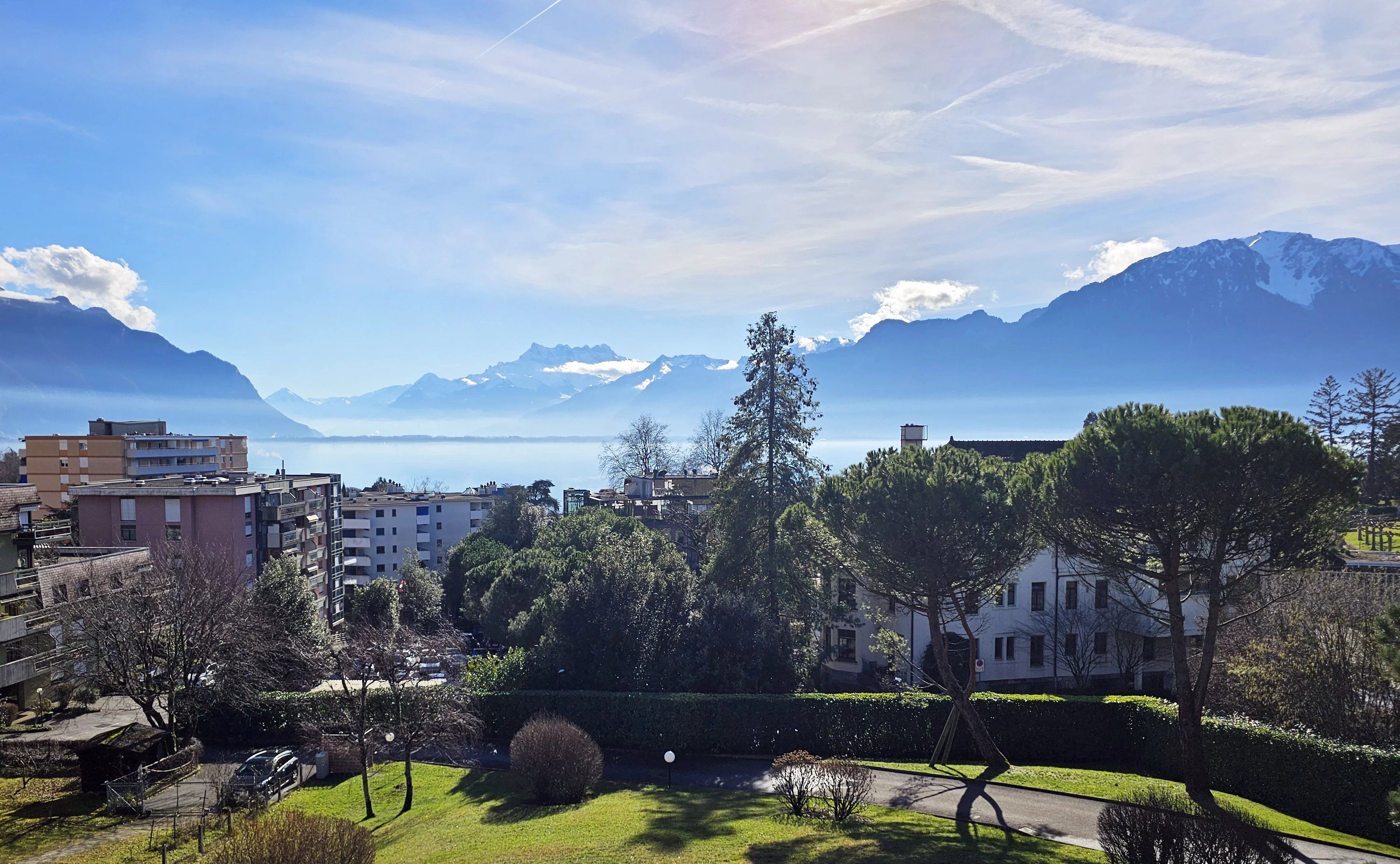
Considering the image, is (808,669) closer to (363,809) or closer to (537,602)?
(537,602)

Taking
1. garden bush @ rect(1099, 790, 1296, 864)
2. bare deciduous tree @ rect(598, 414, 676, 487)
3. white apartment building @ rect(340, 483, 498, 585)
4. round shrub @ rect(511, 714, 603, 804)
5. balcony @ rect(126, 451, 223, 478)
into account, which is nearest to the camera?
garden bush @ rect(1099, 790, 1296, 864)

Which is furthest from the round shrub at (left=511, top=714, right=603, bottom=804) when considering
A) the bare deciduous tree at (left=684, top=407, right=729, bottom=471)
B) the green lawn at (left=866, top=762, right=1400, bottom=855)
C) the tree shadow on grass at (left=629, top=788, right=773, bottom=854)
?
the bare deciduous tree at (left=684, top=407, right=729, bottom=471)

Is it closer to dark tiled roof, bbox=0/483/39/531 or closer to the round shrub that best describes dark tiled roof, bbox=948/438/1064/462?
the round shrub

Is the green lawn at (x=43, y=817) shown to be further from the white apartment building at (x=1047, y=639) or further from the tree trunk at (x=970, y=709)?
the white apartment building at (x=1047, y=639)

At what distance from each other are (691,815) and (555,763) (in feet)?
14.5

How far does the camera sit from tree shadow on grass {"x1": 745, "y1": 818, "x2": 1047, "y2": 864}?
14.4m

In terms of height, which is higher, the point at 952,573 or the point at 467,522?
the point at 952,573

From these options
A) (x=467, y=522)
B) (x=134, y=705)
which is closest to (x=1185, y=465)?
(x=134, y=705)

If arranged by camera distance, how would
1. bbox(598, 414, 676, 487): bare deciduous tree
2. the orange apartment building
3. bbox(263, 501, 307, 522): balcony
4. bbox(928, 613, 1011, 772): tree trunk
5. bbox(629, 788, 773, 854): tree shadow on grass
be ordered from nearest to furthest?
bbox(629, 788, 773, 854): tree shadow on grass < bbox(928, 613, 1011, 772): tree trunk < bbox(263, 501, 307, 522): balcony < the orange apartment building < bbox(598, 414, 676, 487): bare deciduous tree

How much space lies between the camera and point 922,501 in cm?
2278

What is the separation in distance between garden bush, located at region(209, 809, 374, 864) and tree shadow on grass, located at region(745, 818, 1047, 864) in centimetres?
671

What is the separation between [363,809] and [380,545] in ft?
245

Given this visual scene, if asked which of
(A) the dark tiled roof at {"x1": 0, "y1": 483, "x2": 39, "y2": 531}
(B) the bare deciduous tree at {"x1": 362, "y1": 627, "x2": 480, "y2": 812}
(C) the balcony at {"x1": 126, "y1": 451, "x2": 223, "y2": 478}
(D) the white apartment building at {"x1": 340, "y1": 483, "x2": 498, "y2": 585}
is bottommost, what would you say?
(D) the white apartment building at {"x1": 340, "y1": 483, "x2": 498, "y2": 585}

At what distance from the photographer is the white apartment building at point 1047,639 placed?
35.5m
